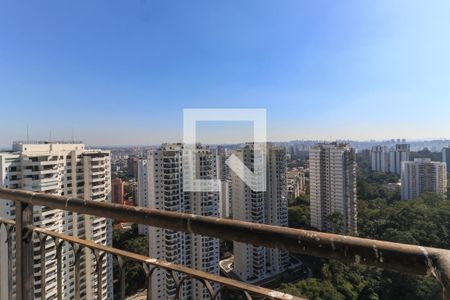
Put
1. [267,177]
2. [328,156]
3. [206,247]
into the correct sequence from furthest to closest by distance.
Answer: [328,156] < [267,177] < [206,247]

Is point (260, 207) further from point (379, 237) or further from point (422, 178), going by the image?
point (422, 178)

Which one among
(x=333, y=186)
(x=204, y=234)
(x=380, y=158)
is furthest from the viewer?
(x=380, y=158)

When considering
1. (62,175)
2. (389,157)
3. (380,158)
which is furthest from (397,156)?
(62,175)

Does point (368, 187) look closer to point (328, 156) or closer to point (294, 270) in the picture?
point (328, 156)

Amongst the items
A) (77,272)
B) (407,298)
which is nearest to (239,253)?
(407,298)

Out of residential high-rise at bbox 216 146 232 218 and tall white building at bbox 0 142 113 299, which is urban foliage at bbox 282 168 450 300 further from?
tall white building at bbox 0 142 113 299

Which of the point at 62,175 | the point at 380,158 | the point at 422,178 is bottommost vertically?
the point at 422,178

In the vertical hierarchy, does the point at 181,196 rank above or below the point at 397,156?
below
